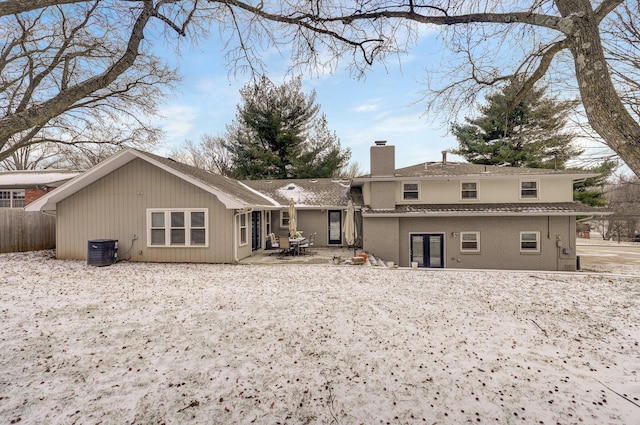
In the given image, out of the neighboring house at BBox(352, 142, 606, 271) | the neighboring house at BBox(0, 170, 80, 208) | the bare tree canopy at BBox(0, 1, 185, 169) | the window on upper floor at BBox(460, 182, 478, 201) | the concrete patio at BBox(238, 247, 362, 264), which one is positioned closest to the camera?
the bare tree canopy at BBox(0, 1, 185, 169)

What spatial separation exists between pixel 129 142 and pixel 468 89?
1541 cm

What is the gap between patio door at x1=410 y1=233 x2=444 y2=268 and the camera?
14.3m

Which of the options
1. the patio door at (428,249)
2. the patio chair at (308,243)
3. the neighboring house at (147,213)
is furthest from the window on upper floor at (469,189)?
the neighboring house at (147,213)

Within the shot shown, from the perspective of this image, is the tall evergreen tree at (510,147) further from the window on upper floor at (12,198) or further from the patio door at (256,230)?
the window on upper floor at (12,198)

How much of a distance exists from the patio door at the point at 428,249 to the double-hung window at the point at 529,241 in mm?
3565

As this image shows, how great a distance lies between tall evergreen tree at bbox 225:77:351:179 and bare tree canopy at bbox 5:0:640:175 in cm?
1925

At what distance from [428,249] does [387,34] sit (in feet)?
37.8

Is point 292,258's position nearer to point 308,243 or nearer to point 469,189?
point 308,243

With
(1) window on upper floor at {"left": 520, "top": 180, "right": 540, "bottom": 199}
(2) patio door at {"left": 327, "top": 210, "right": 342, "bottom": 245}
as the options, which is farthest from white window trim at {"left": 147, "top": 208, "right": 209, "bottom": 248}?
(1) window on upper floor at {"left": 520, "top": 180, "right": 540, "bottom": 199}

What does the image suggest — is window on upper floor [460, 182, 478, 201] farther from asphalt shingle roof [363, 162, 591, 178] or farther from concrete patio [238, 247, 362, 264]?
concrete patio [238, 247, 362, 264]

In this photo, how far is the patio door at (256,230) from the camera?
1390 centimetres

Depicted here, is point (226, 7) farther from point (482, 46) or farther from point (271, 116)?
point (271, 116)

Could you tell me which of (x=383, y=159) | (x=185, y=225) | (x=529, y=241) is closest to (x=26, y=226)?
(x=185, y=225)

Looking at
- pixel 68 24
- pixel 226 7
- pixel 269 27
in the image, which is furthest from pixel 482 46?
pixel 68 24
